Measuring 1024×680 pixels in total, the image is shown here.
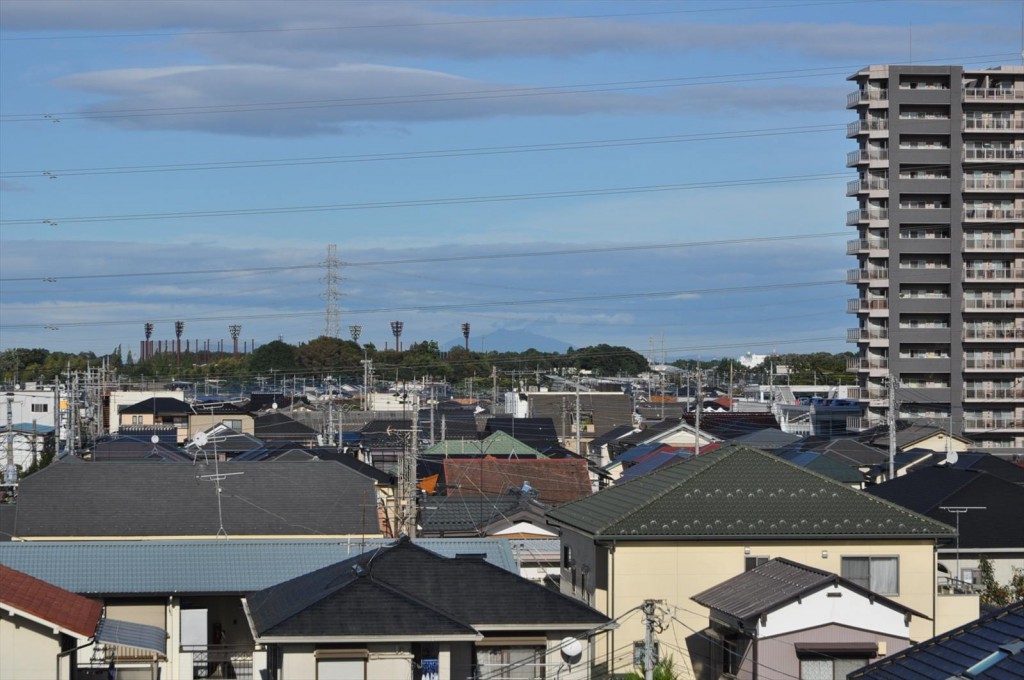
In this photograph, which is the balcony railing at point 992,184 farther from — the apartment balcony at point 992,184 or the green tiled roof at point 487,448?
the green tiled roof at point 487,448

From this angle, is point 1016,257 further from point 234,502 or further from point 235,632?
point 235,632

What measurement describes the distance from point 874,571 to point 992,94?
140ft

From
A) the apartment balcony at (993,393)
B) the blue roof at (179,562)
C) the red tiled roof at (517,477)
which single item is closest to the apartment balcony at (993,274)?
the apartment balcony at (993,393)

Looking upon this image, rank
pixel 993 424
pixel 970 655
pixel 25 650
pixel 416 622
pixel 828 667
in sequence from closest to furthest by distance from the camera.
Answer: pixel 970 655, pixel 416 622, pixel 25 650, pixel 828 667, pixel 993 424

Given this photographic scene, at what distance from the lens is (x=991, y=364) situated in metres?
60.2

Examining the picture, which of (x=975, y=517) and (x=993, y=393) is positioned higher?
(x=993, y=393)

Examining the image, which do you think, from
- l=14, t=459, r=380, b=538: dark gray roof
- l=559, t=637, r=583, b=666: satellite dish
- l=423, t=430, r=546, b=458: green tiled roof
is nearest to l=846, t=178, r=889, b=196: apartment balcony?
l=423, t=430, r=546, b=458: green tiled roof

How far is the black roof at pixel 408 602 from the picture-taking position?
16.5 metres

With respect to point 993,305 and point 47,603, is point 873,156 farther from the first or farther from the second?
point 47,603

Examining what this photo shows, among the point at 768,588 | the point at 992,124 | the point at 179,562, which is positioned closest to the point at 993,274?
the point at 992,124

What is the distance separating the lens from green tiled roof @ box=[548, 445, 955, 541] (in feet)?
70.0

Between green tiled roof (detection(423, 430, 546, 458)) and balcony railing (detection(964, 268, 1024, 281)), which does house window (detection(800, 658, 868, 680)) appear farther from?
balcony railing (detection(964, 268, 1024, 281))

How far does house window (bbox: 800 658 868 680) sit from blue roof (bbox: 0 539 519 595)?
6.42 m

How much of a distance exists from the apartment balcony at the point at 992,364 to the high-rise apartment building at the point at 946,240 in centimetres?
4
